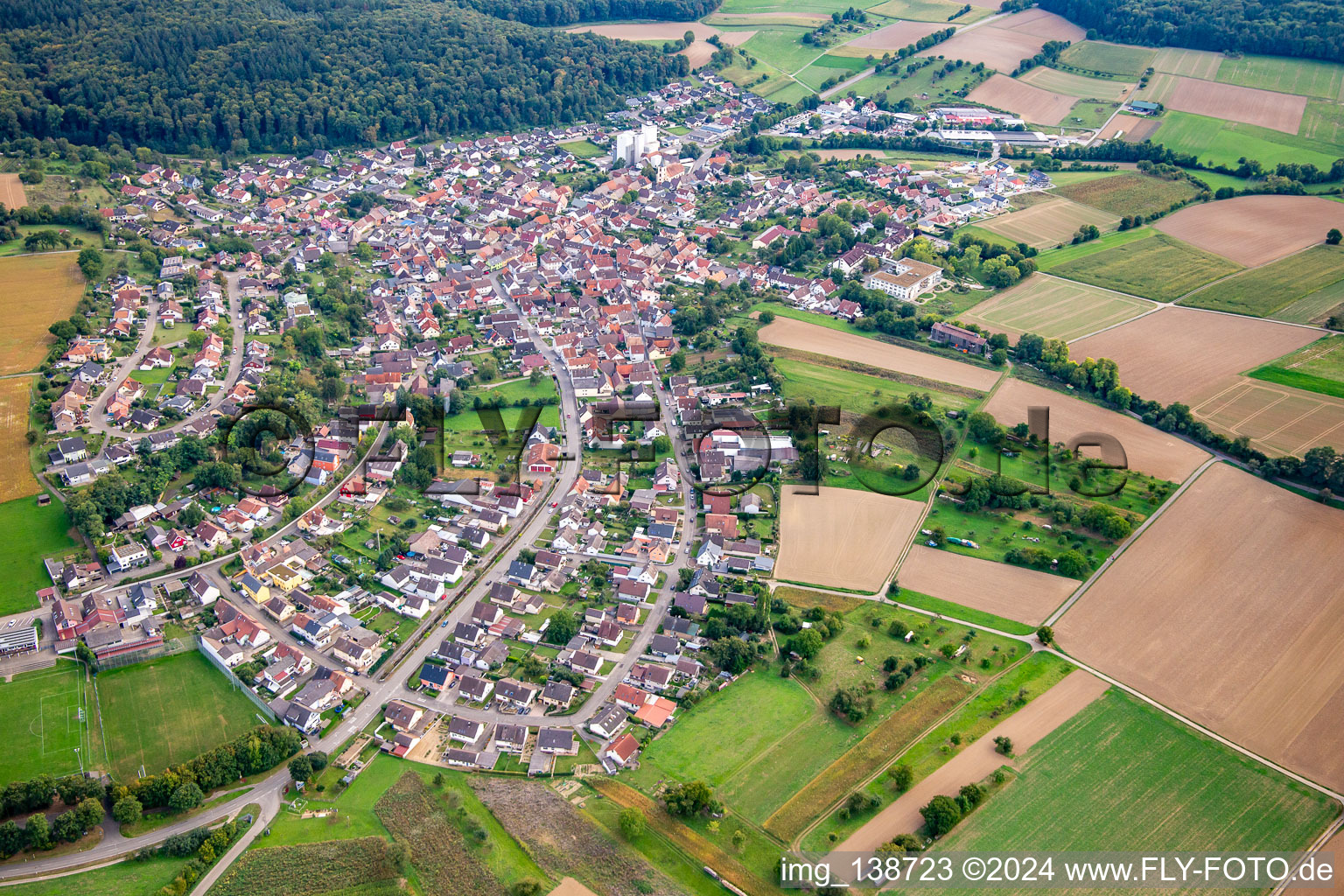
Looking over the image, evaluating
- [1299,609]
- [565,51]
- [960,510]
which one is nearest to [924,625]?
[960,510]

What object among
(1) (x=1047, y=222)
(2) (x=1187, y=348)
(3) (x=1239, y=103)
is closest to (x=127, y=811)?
(2) (x=1187, y=348)

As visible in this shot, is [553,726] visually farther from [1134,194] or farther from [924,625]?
[1134,194]

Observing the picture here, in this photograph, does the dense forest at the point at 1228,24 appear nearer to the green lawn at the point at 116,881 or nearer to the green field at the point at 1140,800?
the green field at the point at 1140,800

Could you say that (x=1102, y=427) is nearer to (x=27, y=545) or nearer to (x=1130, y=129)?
(x=27, y=545)

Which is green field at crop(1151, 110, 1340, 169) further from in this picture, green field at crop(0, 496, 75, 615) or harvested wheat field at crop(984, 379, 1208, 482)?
green field at crop(0, 496, 75, 615)

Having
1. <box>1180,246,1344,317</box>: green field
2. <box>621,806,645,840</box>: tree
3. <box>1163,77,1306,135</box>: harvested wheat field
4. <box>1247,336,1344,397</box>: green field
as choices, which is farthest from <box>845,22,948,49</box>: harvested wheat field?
<box>621,806,645,840</box>: tree

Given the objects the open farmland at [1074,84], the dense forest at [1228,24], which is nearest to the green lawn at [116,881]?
the open farmland at [1074,84]

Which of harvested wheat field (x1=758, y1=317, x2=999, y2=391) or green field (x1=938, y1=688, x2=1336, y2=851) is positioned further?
harvested wheat field (x1=758, y1=317, x2=999, y2=391)
